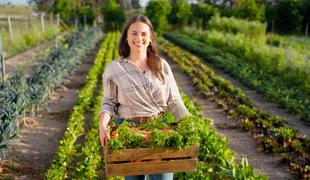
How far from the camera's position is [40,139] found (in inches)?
277

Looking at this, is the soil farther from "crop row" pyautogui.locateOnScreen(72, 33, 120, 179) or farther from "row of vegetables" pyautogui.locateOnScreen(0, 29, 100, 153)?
"crop row" pyautogui.locateOnScreen(72, 33, 120, 179)

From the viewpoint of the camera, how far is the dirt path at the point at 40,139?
5633 millimetres

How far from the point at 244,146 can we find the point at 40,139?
3398 millimetres

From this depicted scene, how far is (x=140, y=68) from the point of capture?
9.45 ft

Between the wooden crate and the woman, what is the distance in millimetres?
291

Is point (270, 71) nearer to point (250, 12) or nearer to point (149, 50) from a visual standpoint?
point (149, 50)

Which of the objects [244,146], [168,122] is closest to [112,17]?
[244,146]

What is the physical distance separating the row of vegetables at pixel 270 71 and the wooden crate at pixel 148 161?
6402mm

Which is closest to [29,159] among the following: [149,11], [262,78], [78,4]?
[262,78]

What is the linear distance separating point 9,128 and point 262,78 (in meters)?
8.18

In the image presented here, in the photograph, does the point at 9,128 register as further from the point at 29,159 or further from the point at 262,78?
the point at 262,78

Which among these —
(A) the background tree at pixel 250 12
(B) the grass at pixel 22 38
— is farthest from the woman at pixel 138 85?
(A) the background tree at pixel 250 12

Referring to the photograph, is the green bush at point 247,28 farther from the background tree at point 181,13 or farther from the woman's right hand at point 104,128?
the woman's right hand at point 104,128

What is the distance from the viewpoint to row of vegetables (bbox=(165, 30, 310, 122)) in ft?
31.4
